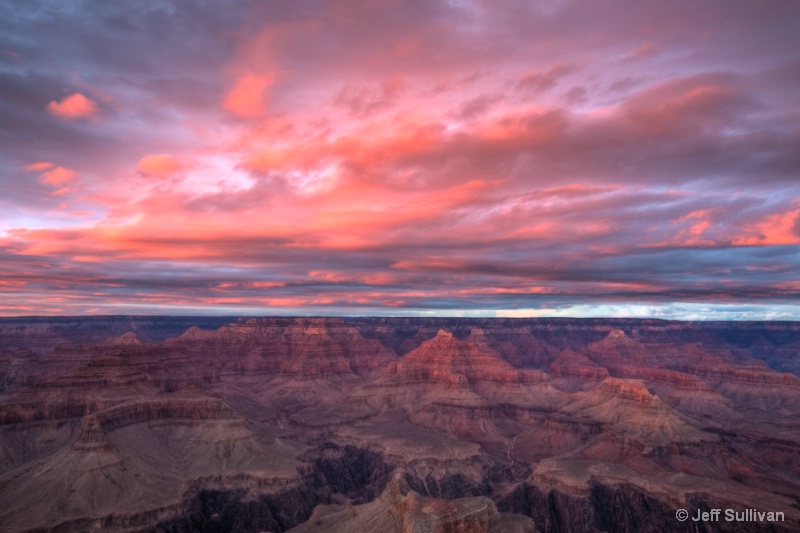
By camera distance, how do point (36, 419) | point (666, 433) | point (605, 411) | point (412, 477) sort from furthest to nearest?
point (605, 411), point (666, 433), point (36, 419), point (412, 477)

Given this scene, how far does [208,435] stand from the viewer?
145 metres

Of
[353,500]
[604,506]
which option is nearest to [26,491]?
[353,500]

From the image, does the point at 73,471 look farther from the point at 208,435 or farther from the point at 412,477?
the point at 412,477

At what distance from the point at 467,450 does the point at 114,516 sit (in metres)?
91.0

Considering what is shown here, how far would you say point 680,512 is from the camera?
11094cm

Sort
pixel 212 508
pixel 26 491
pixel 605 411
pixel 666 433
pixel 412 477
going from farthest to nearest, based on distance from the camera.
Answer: pixel 605 411 → pixel 666 433 → pixel 412 477 → pixel 212 508 → pixel 26 491

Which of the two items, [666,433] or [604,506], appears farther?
[666,433]

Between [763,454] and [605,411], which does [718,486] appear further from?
[605,411]

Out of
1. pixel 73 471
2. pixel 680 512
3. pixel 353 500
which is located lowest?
pixel 353 500

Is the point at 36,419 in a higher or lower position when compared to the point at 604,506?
higher

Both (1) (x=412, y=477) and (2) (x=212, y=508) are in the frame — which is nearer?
(2) (x=212, y=508)

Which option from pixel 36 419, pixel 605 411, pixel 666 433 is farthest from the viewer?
pixel 605 411

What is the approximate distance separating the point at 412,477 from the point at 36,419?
348ft

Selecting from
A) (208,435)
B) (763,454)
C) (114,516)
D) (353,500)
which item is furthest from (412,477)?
(763,454)
